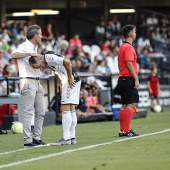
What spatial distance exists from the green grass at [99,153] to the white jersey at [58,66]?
1.14 meters

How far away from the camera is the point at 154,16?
39.3m

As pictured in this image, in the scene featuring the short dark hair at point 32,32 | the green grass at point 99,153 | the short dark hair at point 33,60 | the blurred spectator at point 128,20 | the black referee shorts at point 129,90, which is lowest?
the green grass at point 99,153

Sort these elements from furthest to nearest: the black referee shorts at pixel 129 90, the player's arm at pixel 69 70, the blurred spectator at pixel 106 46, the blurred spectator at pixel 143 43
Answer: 1. the blurred spectator at pixel 143 43
2. the blurred spectator at pixel 106 46
3. the black referee shorts at pixel 129 90
4. the player's arm at pixel 69 70

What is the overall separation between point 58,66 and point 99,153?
2.18 meters

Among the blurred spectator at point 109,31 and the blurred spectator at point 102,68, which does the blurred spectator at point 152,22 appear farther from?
the blurred spectator at point 102,68

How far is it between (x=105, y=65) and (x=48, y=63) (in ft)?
58.0

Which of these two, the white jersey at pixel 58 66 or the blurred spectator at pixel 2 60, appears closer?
the white jersey at pixel 58 66

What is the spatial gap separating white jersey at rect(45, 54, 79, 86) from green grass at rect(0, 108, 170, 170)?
114cm

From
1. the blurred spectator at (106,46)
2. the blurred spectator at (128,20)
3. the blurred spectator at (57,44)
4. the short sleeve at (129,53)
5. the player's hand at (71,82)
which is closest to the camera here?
the player's hand at (71,82)

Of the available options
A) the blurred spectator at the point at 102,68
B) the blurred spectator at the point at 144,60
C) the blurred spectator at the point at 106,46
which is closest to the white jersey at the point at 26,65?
the blurred spectator at the point at 102,68

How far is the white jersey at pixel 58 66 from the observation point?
1355cm

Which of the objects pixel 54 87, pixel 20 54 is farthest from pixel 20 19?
pixel 20 54

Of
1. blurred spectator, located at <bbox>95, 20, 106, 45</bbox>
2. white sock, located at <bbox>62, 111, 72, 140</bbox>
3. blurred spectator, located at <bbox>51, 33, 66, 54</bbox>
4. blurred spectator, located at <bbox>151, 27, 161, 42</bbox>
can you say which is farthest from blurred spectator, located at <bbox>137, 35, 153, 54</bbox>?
white sock, located at <bbox>62, 111, 72, 140</bbox>

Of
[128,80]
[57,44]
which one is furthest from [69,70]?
[57,44]
